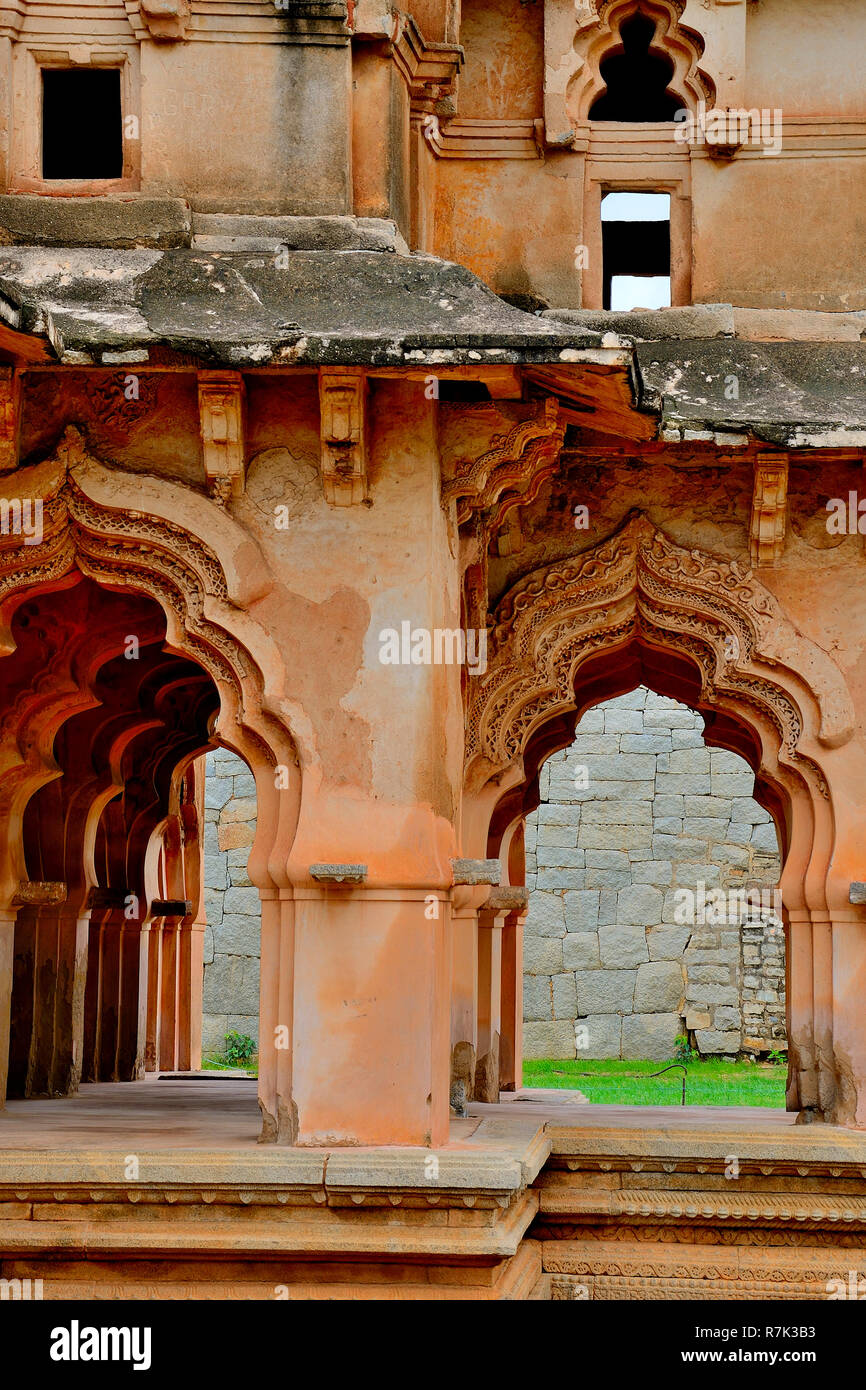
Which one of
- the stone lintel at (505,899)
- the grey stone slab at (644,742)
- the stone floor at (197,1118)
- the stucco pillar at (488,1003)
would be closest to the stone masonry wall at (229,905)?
the grey stone slab at (644,742)

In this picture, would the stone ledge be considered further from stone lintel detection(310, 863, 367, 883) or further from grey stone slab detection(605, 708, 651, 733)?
grey stone slab detection(605, 708, 651, 733)

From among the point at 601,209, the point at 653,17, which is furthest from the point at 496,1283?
the point at 653,17

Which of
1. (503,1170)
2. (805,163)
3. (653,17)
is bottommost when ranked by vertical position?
(503,1170)

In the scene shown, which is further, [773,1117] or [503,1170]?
[773,1117]

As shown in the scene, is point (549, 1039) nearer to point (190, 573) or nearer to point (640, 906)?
point (640, 906)

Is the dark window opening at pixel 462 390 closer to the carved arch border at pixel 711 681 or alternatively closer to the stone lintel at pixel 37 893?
the carved arch border at pixel 711 681

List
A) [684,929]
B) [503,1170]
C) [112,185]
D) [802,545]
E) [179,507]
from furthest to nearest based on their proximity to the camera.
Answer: [684,929]
[802,545]
[112,185]
[179,507]
[503,1170]

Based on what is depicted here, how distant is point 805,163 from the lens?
947 centimetres

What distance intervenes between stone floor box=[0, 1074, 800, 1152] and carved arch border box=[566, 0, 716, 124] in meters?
5.43

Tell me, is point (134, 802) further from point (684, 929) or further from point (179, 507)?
point (684, 929)

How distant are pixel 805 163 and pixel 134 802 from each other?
22.2ft

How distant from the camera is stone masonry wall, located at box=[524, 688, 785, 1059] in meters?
19.0

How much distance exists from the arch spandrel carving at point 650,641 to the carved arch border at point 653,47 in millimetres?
2353

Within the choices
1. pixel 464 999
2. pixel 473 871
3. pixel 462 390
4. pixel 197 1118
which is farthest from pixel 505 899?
pixel 462 390
